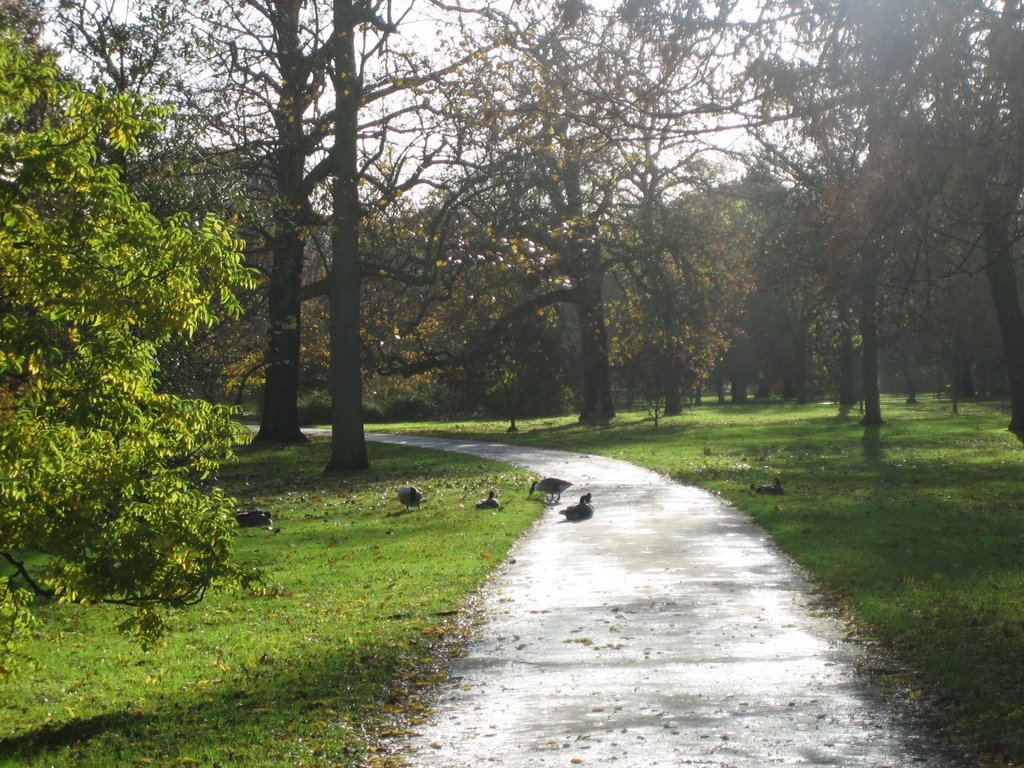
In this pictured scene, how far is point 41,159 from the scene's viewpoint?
6.03 metres

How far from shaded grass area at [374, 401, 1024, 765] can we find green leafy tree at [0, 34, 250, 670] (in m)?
4.61

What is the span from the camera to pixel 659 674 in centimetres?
784

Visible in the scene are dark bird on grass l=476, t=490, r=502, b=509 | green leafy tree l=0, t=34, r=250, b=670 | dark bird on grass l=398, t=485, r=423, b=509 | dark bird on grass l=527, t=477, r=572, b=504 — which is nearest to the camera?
green leafy tree l=0, t=34, r=250, b=670

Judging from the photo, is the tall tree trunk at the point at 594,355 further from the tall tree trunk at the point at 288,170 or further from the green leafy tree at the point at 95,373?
the green leafy tree at the point at 95,373

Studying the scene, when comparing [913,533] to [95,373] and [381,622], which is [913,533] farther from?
[95,373]

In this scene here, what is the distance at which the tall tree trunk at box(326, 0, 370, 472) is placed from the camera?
79.6ft

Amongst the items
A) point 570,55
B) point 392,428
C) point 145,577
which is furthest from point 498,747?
point 392,428

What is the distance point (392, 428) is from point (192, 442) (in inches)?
1907

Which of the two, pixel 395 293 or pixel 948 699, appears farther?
pixel 395 293

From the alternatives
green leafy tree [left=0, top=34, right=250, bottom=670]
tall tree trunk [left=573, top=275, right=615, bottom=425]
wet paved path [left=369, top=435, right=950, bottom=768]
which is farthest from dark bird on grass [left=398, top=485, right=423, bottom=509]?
tall tree trunk [left=573, top=275, right=615, bottom=425]

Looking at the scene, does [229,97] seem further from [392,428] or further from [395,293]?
[392,428]

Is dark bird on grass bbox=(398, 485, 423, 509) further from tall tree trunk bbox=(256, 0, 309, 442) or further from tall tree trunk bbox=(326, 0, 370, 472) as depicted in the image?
tall tree trunk bbox=(326, 0, 370, 472)

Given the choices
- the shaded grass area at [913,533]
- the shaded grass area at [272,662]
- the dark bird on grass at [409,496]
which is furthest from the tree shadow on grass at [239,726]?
the dark bird on grass at [409,496]

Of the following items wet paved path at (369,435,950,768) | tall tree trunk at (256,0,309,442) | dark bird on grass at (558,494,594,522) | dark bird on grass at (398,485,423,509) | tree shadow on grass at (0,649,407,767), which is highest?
tall tree trunk at (256,0,309,442)
